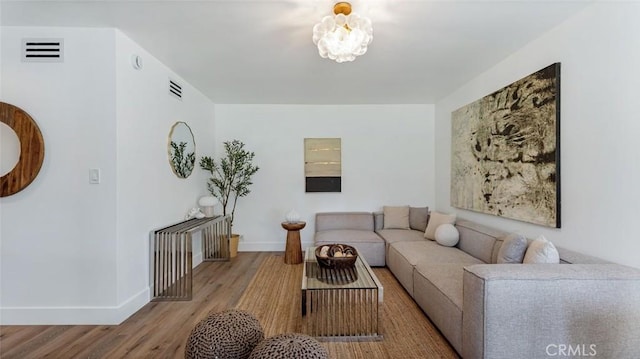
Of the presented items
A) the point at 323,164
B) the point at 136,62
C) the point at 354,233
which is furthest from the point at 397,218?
the point at 136,62

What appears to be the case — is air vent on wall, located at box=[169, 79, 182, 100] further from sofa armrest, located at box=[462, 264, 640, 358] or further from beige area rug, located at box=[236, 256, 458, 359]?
sofa armrest, located at box=[462, 264, 640, 358]

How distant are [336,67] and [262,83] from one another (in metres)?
1.09

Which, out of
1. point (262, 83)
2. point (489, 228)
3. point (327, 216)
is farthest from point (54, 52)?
point (489, 228)

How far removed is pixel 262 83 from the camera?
3.79 metres

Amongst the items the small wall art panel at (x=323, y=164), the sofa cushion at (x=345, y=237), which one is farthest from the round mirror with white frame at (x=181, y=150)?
the sofa cushion at (x=345, y=237)

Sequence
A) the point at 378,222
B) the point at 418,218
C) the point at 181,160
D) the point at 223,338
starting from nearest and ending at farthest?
the point at 223,338
the point at 181,160
the point at 418,218
the point at 378,222

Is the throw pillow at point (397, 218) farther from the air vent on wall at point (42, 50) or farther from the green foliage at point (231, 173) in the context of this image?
the air vent on wall at point (42, 50)

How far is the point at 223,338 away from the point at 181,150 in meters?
3.00

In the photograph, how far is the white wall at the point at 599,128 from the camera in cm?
184

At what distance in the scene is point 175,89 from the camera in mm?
3506

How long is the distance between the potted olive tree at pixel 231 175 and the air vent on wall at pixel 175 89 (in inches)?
42.0

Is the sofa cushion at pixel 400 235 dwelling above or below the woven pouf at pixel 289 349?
below

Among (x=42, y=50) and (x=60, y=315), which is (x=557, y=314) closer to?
(x=60, y=315)

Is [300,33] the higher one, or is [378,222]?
[300,33]
